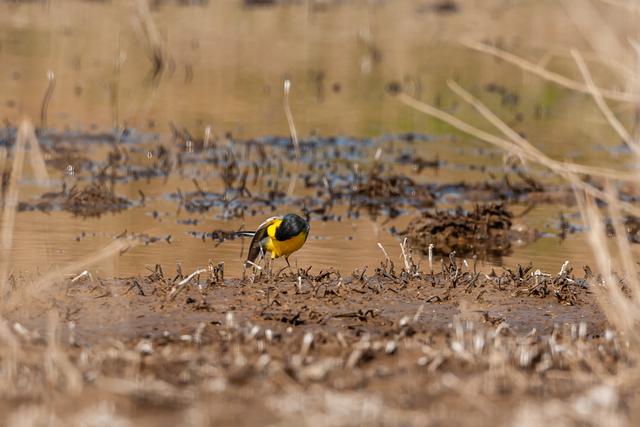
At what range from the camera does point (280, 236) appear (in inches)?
329

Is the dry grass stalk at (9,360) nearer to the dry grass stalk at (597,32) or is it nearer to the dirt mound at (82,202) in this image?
the dry grass stalk at (597,32)

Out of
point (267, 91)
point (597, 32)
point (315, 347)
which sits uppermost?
point (267, 91)

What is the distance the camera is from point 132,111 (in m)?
16.5

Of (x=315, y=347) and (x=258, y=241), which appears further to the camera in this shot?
(x=258, y=241)

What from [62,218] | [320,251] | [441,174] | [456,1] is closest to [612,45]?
[320,251]

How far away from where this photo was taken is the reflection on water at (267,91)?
10062 millimetres

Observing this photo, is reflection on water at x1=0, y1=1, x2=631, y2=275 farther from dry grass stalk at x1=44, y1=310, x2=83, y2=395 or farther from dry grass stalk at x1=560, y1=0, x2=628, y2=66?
dry grass stalk at x1=560, y1=0, x2=628, y2=66

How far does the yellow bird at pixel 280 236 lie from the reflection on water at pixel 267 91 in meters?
0.26

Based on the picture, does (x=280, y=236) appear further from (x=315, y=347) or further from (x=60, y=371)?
(x=60, y=371)

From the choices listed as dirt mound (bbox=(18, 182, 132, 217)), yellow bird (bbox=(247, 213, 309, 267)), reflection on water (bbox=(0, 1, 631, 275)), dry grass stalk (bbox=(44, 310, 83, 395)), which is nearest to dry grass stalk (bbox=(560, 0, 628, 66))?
dry grass stalk (bbox=(44, 310, 83, 395))

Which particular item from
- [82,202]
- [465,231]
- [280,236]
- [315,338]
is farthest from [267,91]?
[315,338]

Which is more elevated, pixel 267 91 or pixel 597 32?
pixel 267 91

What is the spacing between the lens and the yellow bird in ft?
27.4

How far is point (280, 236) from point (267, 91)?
10583 mm
